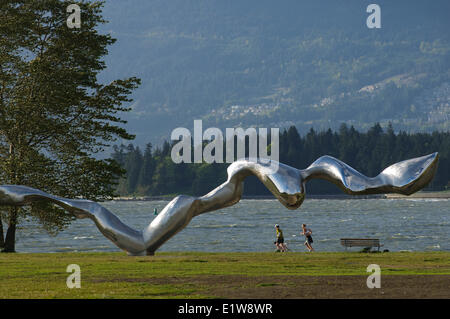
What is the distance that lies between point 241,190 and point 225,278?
2736 millimetres

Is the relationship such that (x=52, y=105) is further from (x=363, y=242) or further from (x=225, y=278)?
(x=363, y=242)

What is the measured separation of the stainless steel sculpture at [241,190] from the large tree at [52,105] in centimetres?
1458

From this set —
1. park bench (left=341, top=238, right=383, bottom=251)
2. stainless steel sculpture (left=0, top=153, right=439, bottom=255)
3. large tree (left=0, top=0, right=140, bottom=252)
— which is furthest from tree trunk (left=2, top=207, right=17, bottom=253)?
park bench (left=341, top=238, right=383, bottom=251)

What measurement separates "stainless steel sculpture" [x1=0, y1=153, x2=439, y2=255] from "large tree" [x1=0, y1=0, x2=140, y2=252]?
14580 mm

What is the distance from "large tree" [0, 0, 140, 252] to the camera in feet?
109

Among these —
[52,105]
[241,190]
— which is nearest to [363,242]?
[52,105]

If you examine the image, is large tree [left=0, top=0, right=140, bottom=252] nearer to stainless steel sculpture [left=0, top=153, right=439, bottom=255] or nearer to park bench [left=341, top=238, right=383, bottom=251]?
park bench [left=341, top=238, right=383, bottom=251]

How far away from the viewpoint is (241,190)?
1759 centimetres

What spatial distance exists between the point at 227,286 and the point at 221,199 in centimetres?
210

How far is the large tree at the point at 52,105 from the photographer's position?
109ft

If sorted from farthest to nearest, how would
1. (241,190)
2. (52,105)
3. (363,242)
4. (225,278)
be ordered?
1. (363,242)
2. (52,105)
3. (225,278)
4. (241,190)

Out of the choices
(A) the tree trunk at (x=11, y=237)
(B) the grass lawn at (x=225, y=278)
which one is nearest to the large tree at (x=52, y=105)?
(A) the tree trunk at (x=11, y=237)
